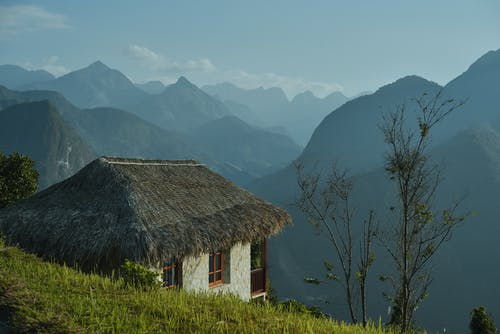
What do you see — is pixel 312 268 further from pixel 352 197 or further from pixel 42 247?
pixel 42 247

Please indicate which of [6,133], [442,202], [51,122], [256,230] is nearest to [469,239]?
[442,202]

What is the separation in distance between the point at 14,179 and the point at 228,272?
34.0ft

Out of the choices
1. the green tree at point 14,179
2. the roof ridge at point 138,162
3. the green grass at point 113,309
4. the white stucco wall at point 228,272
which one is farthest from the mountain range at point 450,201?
the green grass at point 113,309

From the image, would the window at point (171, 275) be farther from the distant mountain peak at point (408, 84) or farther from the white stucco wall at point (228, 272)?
the distant mountain peak at point (408, 84)

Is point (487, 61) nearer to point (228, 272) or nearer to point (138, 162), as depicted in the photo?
point (228, 272)

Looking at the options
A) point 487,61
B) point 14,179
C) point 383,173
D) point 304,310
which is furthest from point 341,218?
point 487,61

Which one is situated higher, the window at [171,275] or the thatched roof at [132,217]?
the thatched roof at [132,217]

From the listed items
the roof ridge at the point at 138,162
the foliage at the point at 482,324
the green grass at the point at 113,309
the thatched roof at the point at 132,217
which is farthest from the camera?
the foliage at the point at 482,324

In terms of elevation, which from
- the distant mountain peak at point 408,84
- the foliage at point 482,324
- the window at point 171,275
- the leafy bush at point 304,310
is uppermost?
the distant mountain peak at point 408,84

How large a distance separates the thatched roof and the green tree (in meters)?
6.02

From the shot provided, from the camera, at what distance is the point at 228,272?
13227mm

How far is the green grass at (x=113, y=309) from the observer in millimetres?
3912

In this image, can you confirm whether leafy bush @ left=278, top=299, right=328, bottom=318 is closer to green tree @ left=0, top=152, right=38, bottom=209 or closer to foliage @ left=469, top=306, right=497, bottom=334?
foliage @ left=469, top=306, right=497, bottom=334

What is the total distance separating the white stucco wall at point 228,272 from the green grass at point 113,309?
5.83 metres
